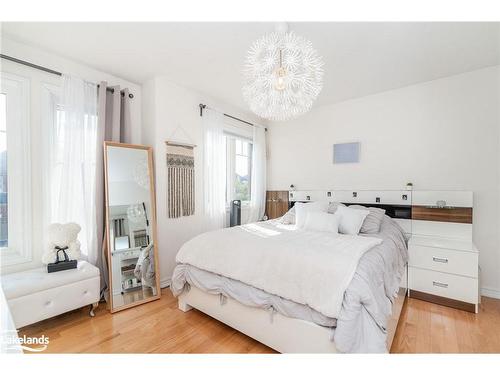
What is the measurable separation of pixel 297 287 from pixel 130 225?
1985 mm

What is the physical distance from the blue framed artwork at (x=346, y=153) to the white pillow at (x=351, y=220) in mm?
1060

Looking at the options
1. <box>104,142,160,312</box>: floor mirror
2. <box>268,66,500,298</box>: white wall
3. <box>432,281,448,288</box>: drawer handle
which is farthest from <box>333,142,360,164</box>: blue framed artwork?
<box>104,142,160,312</box>: floor mirror

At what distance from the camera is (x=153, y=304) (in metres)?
2.40

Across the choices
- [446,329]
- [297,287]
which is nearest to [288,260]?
[297,287]

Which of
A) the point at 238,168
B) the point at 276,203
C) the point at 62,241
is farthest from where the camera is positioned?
the point at 276,203

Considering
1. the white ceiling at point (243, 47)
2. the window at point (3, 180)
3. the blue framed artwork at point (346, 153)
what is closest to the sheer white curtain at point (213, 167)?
the white ceiling at point (243, 47)

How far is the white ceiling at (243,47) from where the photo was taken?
186 centimetres

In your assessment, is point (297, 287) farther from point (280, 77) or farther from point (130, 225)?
point (130, 225)

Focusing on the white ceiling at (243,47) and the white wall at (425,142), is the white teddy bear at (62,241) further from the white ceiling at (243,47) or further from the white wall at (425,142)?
the white wall at (425,142)

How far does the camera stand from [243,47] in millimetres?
2129

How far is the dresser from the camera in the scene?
2.23m

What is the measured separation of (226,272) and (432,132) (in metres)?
2.97
